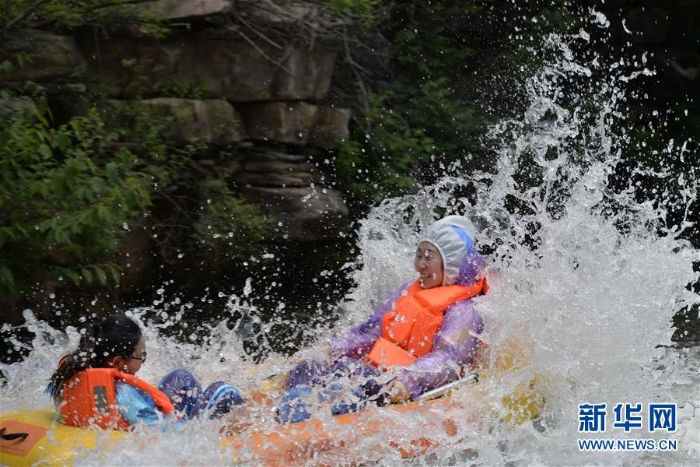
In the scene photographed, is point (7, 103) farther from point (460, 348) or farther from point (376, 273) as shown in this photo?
point (460, 348)

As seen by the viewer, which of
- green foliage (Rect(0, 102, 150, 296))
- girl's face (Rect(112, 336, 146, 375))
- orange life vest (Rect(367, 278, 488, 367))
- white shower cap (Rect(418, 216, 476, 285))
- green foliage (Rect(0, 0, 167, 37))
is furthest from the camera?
green foliage (Rect(0, 0, 167, 37))

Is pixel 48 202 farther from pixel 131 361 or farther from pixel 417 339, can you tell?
pixel 417 339

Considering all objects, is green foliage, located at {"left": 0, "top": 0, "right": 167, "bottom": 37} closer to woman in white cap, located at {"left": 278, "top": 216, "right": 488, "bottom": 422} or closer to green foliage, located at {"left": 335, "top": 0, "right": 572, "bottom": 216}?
green foliage, located at {"left": 335, "top": 0, "right": 572, "bottom": 216}

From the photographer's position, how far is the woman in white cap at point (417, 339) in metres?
3.90

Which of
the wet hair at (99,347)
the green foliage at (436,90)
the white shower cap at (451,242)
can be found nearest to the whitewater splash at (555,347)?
the white shower cap at (451,242)

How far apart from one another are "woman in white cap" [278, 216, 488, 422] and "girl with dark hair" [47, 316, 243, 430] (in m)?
0.57

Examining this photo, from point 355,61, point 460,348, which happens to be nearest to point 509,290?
point 460,348

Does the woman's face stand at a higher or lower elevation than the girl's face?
higher

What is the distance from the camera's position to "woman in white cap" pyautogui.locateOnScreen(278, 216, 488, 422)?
390 cm

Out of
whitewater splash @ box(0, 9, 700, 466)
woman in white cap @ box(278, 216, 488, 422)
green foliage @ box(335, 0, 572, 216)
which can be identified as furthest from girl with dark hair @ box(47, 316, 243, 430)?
green foliage @ box(335, 0, 572, 216)

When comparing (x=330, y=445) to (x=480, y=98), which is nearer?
(x=330, y=445)

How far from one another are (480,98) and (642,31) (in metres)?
2.20

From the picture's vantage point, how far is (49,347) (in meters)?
4.30

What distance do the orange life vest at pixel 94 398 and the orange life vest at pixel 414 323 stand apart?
1111mm
